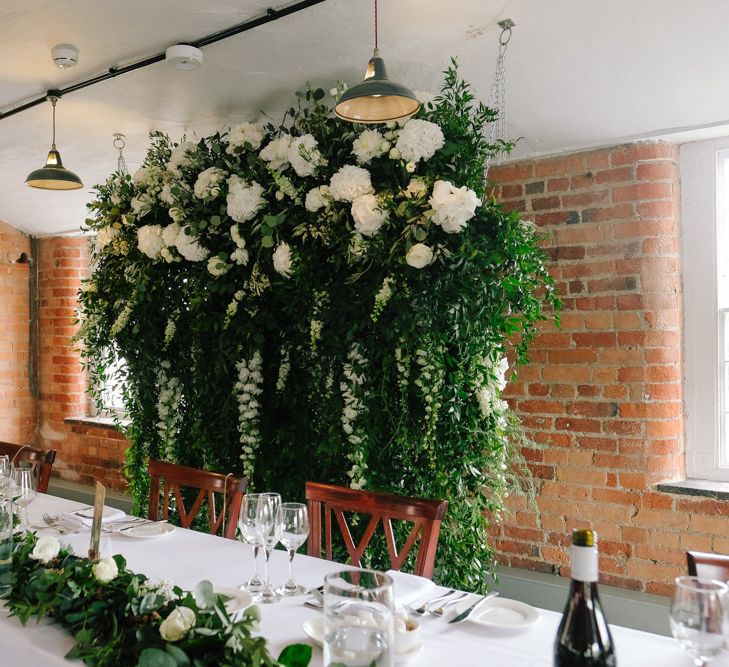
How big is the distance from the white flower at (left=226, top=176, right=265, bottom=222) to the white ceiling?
0.50 metres

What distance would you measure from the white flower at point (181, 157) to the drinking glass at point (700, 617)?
296cm

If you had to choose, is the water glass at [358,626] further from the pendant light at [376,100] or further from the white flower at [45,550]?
the pendant light at [376,100]

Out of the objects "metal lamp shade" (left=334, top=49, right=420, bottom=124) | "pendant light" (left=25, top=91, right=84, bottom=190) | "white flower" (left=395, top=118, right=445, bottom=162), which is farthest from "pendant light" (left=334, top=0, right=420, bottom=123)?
"pendant light" (left=25, top=91, right=84, bottom=190)

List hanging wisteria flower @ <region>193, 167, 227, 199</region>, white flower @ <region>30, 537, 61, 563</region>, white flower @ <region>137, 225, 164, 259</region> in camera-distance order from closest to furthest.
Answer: white flower @ <region>30, 537, 61, 563</region>
hanging wisteria flower @ <region>193, 167, 227, 199</region>
white flower @ <region>137, 225, 164, 259</region>

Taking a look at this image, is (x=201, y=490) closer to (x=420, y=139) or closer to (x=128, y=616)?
(x=128, y=616)

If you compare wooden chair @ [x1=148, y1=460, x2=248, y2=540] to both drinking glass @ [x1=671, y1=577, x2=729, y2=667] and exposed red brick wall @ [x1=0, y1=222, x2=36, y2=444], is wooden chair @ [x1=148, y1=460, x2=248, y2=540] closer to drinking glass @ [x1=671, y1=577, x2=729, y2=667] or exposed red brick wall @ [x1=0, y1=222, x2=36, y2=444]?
drinking glass @ [x1=671, y1=577, x2=729, y2=667]

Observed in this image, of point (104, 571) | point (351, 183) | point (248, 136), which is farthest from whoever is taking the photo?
point (248, 136)

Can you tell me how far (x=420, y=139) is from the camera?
2627 millimetres

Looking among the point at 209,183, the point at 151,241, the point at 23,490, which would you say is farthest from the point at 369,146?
the point at 23,490

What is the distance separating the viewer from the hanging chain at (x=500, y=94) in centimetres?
255

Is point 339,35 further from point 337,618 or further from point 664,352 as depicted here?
point 337,618

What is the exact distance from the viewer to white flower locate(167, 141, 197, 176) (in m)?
3.43

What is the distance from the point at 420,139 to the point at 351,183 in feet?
1.02

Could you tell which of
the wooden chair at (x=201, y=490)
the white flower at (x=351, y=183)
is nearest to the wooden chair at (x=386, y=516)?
the wooden chair at (x=201, y=490)
